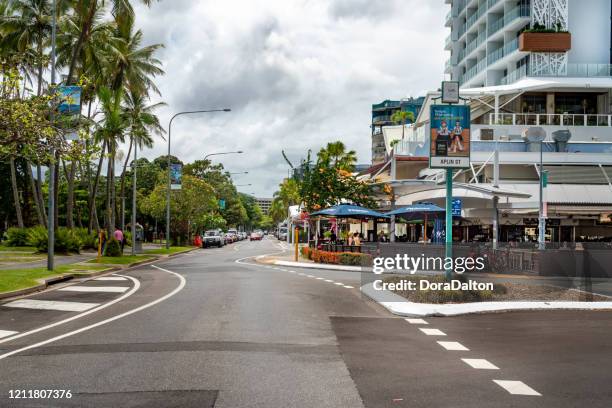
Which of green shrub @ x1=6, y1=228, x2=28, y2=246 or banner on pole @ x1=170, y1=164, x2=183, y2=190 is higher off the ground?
banner on pole @ x1=170, y1=164, x2=183, y2=190

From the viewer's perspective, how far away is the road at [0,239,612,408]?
6.38 m

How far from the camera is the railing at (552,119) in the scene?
4594cm

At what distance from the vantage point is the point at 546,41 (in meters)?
47.7

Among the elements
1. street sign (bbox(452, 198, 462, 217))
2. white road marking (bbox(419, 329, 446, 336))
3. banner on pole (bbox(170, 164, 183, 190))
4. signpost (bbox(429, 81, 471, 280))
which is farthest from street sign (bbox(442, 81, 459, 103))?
banner on pole (bbox(170, 164, 183, 190))

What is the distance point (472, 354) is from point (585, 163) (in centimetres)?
3622

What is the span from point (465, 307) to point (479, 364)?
5.89 meters

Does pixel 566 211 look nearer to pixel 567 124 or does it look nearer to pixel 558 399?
pixel 567 124

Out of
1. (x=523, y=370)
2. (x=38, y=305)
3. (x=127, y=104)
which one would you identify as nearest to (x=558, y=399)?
(x=523, y=370)

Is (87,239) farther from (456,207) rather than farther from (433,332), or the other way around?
(433,332)

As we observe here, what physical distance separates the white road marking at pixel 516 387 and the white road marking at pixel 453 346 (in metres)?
2.06

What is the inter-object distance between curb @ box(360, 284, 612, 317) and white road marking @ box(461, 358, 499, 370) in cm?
458

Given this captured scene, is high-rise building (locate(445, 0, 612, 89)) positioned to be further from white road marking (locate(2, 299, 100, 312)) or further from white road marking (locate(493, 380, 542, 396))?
white road marking (locate(493, 380, 542, 396))

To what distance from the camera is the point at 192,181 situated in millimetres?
58781

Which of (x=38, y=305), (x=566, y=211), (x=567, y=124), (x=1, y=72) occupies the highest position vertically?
(x=567, y=124)
